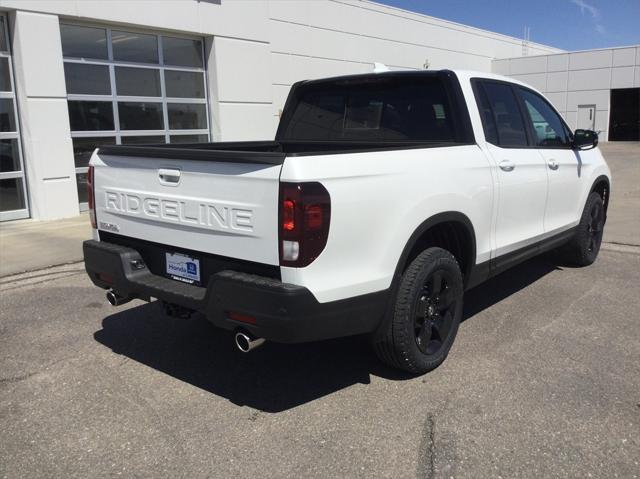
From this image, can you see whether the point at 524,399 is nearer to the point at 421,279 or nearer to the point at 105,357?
the point at 421,279

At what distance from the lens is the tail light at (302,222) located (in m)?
2.87

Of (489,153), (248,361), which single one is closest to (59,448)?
(248,361)

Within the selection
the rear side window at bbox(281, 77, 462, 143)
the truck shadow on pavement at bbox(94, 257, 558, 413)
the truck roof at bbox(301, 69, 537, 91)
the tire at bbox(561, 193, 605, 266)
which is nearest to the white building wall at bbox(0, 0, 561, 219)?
the truck shadow on pavement at bbox(94, 257, 558, 413)

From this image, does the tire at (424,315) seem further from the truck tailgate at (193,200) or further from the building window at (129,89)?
the building window at (129,89)

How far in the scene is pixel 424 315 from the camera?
12.1ft

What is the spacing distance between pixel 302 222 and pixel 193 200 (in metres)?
0.77

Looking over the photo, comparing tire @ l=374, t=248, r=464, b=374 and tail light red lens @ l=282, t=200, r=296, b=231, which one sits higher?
tail light red lens @ l=282, t=200, r=296, b=231

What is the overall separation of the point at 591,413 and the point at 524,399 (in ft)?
1.17

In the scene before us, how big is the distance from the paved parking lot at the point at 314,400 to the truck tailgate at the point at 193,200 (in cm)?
94

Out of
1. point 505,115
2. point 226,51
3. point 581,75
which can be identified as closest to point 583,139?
point 505,115

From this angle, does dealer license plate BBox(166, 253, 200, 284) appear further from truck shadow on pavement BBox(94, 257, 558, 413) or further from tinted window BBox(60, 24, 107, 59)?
tinted window BBox(60, 24, 107, 59)

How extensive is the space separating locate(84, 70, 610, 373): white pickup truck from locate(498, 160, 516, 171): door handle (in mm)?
14

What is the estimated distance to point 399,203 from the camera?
333 centimetres

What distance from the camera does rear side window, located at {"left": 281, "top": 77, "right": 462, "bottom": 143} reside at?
A: 433cm
